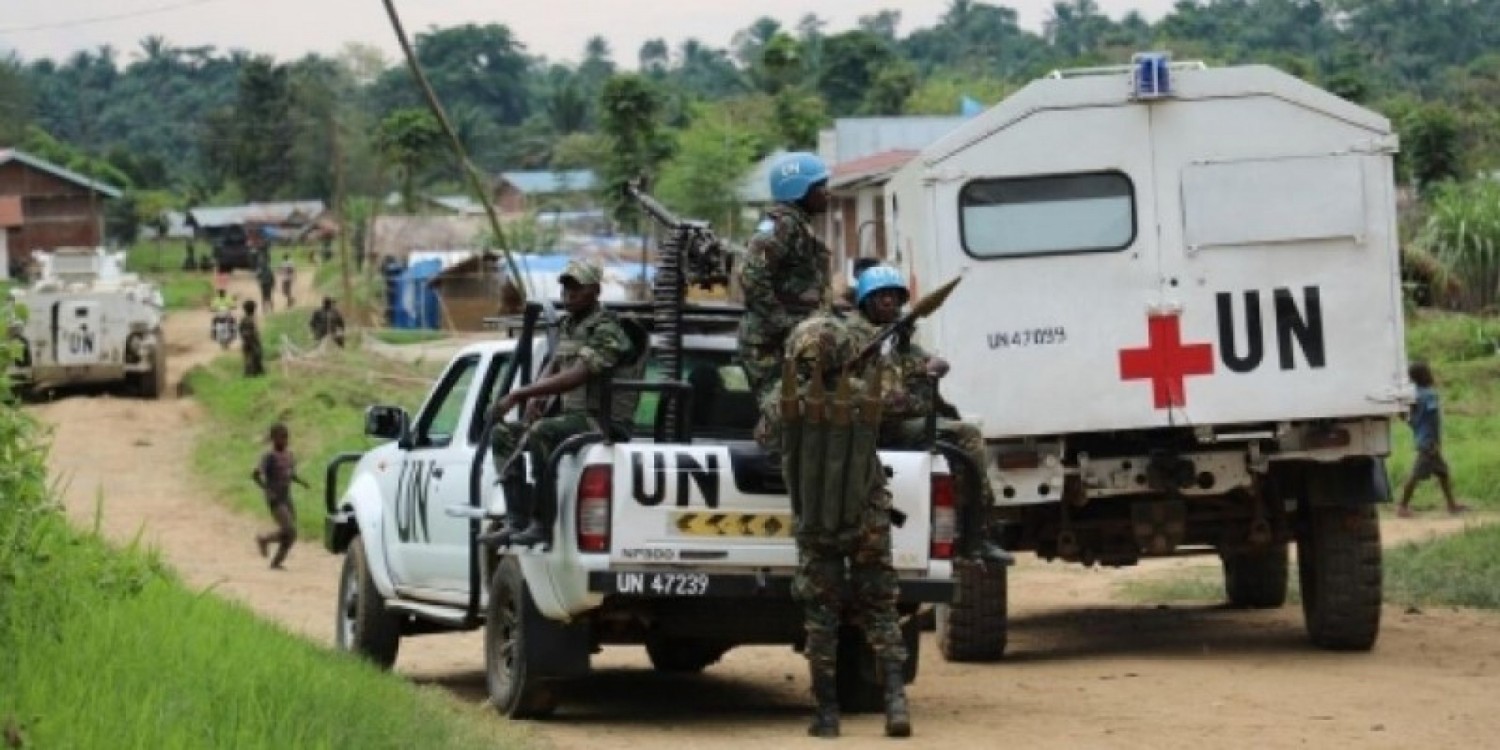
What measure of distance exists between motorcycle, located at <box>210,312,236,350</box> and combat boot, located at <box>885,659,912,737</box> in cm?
4190

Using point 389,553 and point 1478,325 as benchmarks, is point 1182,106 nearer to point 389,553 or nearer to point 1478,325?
point 389,553

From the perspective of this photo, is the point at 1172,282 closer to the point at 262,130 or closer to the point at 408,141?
the point at 408,141

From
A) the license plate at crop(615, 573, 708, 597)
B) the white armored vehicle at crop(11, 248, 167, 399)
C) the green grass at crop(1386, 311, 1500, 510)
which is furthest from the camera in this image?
the white armored vehicle at crop(11, 248, 167, 399)

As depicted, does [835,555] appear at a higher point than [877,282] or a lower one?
lower

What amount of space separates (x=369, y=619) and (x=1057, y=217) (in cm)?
413

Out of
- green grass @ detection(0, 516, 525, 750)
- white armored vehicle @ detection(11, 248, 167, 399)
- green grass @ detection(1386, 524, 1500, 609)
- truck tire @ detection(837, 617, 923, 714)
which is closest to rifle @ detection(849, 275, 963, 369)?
truck tire @ detection(837, 617, 923, 714)

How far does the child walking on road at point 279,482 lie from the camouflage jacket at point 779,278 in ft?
40.6

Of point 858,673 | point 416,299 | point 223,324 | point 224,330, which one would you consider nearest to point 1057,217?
point 858,673

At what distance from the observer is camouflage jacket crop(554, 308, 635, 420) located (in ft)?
38.4

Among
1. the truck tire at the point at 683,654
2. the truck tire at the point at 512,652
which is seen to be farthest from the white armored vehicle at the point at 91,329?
the truck tire at the point at 512,652

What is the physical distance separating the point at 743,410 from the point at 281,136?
105 metres

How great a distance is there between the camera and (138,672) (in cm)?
980

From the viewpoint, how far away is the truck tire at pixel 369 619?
1420 cm

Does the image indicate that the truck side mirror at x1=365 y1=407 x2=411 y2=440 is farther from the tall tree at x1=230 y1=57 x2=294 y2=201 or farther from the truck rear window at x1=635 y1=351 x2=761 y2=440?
the tall tree at x1=230 y1=57 x2=294 y2=201
